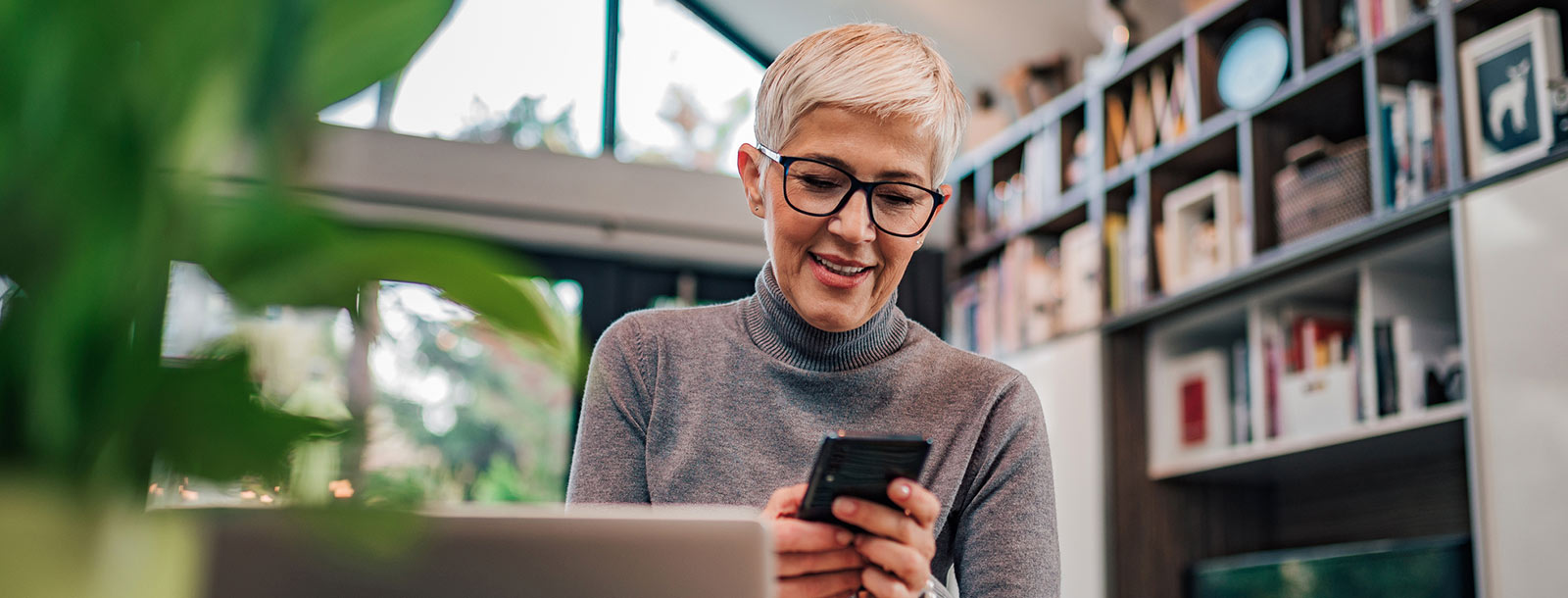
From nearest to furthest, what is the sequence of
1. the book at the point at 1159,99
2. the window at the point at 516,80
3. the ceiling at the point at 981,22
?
the book at the point at 1159,99 < the ceiling at the point at 981,22 < the window at the point at 516,80

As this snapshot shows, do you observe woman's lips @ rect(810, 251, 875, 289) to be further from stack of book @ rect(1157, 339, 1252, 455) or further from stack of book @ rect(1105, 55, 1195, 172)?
stack of book @ rect(1105, 55, 1195, 172)

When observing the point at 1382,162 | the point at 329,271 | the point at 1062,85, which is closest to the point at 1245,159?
the point at 1382,162

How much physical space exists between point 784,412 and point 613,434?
0.56 feet

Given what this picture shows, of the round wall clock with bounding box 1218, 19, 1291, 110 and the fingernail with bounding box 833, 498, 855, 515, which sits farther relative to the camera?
the round wall clock with bounding box 1218, 19, 1291, 110

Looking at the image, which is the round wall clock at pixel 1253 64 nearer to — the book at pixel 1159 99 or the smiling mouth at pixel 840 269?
the book at pixel 1159 99

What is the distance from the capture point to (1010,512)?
1.11 metres

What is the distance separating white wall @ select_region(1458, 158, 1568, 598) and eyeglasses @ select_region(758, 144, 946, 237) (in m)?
1.47

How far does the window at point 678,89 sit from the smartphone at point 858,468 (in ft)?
12.4

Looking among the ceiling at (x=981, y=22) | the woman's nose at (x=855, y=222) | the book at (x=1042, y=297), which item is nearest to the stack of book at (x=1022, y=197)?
the book at (x=1042, y=297)

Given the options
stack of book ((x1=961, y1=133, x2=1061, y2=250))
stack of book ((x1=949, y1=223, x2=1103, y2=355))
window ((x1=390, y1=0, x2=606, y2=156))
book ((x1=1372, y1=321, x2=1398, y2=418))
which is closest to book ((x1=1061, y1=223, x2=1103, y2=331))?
stack of book ((x1=949, y1=223, x2=1103, y2=355))

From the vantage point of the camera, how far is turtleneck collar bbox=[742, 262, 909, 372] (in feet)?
4.17

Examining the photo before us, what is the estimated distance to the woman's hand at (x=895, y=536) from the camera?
2.76 feet

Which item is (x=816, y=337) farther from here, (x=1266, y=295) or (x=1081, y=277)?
(x=1081, y=277)

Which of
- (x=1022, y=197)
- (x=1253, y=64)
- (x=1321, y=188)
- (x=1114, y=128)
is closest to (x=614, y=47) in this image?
(x=1022, y=197)
